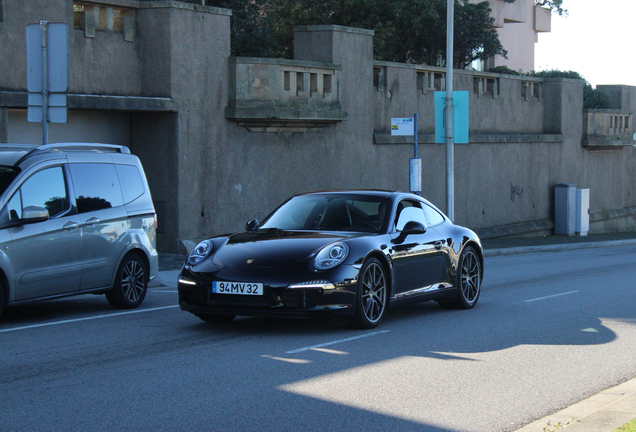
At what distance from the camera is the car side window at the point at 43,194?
9406 millimetres

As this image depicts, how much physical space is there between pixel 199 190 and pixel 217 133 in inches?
51.4

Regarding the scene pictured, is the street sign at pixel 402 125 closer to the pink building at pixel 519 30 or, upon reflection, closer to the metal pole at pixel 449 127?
the metal pole at pixel 449 127

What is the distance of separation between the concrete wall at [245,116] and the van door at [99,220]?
5.75m

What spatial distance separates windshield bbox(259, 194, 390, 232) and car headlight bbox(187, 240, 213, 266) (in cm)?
98

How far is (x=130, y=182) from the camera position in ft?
36.6

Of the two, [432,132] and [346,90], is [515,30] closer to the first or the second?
[432,132]

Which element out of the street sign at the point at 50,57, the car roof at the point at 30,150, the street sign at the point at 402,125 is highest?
the street sign at the point at 50,57

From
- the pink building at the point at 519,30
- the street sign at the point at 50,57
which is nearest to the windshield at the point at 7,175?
the street sign at the point at 50,57

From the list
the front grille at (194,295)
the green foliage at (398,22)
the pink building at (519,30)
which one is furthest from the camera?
the pink building at (519,30)

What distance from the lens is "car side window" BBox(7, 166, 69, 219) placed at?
9.41 meters

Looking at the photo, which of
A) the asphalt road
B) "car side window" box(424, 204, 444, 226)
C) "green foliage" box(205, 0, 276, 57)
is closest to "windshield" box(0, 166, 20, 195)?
the asphalt road

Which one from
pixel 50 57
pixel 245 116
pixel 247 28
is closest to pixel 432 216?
pixel 50 57

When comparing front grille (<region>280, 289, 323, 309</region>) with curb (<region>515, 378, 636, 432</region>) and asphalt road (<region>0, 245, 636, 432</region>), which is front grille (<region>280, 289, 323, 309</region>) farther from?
curb (<region>515, 378, 636, 432</region>)

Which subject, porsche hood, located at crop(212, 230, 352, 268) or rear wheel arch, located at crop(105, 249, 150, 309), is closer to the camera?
porsche hood, located at crop(212, 230, 352, 268)
